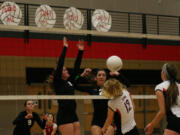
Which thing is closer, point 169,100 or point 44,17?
point 169,100

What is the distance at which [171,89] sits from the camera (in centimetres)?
421

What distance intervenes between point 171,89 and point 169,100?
123mm

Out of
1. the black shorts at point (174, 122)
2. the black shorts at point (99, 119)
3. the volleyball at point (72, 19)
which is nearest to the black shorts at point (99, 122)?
the black shorts at point (99, 119)

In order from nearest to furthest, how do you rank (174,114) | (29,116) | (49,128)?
(174,114) → (29,116) → (49,128)

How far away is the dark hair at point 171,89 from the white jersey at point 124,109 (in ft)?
1.40

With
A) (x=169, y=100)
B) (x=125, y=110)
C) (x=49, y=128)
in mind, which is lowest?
(x=49, y=128)

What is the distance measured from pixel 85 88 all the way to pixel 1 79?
6.82 metres

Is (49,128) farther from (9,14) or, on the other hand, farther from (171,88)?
(171,88)

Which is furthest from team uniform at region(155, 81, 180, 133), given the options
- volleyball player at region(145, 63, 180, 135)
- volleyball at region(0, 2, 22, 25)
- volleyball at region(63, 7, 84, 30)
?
volleyball at region(63, 7, 84, 30)

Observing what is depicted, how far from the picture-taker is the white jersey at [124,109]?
170 inches

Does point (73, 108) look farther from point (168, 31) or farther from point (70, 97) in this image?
point (168, 31)

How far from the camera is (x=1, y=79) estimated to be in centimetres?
1198

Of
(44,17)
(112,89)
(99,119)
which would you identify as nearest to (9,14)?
(44,17)

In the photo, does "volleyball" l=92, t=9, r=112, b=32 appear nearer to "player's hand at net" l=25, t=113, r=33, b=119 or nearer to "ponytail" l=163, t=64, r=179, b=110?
"player's hand at net" l=25, t=113, r=33, b=119
